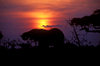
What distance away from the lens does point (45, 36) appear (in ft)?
113

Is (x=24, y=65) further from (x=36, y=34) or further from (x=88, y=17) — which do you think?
(x=36, y=34)

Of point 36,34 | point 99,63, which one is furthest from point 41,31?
point 99,63

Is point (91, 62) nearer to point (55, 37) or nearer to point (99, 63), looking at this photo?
point (99, 63)

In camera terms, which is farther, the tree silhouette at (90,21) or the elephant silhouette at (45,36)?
the elephant silhouette at (45,36)

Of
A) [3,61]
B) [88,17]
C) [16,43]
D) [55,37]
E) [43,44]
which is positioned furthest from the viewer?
[16,43]

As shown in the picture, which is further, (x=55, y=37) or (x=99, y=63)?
(x=55, y=37)

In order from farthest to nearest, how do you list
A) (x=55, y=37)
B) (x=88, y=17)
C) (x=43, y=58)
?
(x=55, y=37), (x=88, y=17), (x=43, y=58)

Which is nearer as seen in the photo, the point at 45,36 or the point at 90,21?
the point at 90,21

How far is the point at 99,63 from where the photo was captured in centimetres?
1261

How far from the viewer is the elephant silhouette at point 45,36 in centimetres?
3394

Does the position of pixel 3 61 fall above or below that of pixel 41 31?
below

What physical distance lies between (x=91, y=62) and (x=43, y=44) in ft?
67.7

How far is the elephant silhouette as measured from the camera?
33.9 meters

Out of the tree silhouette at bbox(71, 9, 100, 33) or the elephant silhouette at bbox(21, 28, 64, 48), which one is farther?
the elephant silhouette at bbox(21, 28, 64, 48)
